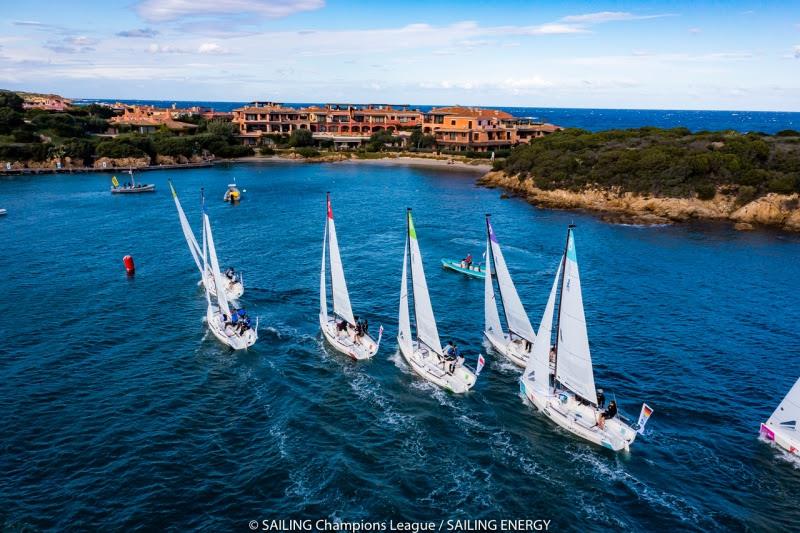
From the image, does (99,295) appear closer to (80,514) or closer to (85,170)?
(80,514)

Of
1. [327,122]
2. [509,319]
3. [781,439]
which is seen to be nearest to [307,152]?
[327,122]

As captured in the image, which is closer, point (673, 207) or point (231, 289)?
point (231, 289)

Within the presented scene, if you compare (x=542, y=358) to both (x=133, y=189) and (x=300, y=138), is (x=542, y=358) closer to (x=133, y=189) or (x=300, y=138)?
(x=133, y=189)

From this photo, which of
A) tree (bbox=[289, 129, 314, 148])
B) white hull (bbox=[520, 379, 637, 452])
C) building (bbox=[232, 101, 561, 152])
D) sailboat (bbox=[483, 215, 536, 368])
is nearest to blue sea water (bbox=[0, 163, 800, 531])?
white hull (bbox=[520, 379, 637, 452])

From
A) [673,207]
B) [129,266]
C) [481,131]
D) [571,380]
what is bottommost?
[129,266]

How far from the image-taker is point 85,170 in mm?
136250

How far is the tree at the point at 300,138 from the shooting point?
578ft

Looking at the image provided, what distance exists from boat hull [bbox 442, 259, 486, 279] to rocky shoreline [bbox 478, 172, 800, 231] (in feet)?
114

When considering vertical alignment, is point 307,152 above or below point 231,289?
above

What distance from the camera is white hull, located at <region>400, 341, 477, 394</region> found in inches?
1387

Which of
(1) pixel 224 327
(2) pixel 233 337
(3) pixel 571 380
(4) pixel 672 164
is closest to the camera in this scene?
(3) pixel 571 380

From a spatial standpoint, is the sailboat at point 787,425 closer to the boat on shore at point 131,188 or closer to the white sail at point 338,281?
the white sail at point 338,281

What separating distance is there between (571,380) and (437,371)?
857 cm

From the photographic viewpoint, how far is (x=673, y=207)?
3460 inches
